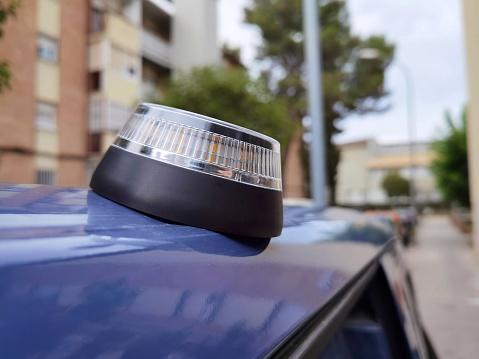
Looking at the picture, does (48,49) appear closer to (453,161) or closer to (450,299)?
(450,299)

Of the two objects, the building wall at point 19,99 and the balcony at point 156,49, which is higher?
the balcony at point 156,49

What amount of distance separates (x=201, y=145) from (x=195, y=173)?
0.04m

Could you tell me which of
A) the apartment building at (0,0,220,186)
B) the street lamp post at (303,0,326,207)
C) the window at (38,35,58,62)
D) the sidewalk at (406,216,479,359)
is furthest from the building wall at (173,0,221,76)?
the street lamp post at (303,0,326,207)

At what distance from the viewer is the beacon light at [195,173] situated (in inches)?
27.8

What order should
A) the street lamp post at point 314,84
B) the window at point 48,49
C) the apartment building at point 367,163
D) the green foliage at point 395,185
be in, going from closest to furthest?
the window at point 48,49 < the street lamp post at point 314,84 < the apartment building at point 367,163 < the green foliage at point 395,185

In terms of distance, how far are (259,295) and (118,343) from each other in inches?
11.2

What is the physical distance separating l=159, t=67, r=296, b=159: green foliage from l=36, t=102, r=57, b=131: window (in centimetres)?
106

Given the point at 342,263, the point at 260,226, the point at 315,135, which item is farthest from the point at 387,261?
the point at 315,135

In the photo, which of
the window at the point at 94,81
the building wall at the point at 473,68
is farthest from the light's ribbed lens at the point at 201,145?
the building wall at the point at 473,68

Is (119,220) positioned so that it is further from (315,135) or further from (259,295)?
(315,135)

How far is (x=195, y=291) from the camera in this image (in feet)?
2.00

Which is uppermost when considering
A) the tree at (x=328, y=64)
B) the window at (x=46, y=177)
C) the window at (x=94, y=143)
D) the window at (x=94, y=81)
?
the tree at (x=328, y=64)

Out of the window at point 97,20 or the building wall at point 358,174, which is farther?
the building wall at point 358,174

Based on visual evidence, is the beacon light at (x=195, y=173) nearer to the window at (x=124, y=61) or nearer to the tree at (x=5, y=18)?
the tree at (x=5, y=18)
